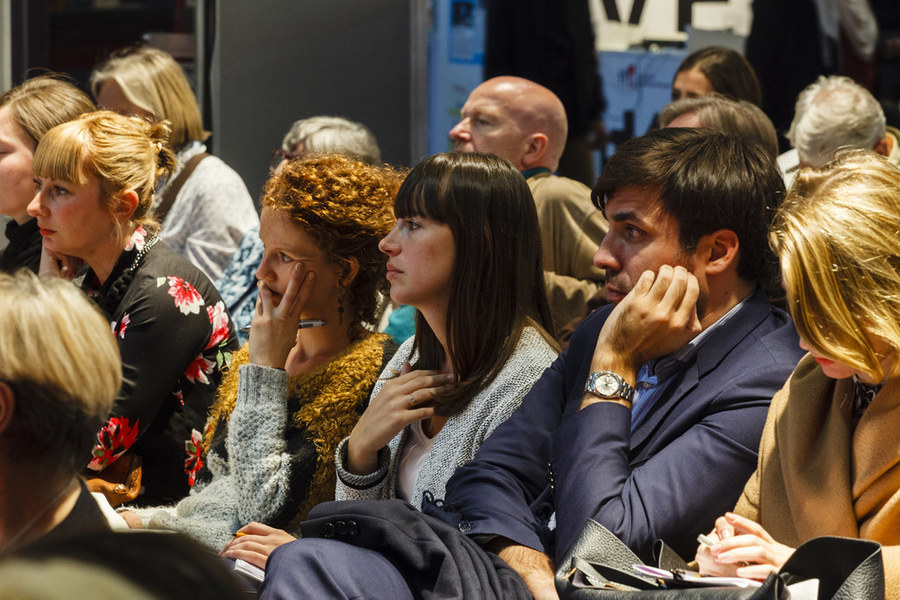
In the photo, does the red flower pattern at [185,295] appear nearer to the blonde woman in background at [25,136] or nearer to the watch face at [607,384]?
the blonde woman in background at [25,136]

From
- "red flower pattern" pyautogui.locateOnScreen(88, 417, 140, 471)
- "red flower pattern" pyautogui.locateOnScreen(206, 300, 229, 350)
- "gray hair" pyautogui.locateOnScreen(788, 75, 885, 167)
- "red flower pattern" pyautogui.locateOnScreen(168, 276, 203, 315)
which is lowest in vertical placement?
"red flower pattern" pyautogui.locateOnScreen(88, 417, 140, 471)

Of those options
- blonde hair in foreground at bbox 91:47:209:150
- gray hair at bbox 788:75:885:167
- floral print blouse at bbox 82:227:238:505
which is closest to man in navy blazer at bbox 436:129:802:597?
floral print blouse at bbox 82:227:238:505

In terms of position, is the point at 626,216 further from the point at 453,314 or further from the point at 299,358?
the point at 299,358

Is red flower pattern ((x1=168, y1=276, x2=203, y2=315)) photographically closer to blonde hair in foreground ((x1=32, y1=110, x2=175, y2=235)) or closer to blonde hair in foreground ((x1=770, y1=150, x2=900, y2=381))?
blonde hair in foreground ((x1=32, y1=110, x2=175, y2=235))

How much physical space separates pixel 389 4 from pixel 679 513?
4.70 m

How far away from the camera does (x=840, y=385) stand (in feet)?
7.13

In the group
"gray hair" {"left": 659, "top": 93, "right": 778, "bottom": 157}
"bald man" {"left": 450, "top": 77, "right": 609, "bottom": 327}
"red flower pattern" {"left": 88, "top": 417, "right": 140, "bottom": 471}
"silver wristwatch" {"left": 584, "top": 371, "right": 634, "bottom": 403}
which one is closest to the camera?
"silver wristwatch" {"left": 584, "top": 371, "right": 634, "bottom": 403}

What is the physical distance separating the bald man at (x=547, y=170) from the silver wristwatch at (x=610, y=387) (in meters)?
1.65

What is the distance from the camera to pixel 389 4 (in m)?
6.42

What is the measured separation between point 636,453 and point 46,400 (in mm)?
1311

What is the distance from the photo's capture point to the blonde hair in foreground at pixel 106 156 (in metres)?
3.73

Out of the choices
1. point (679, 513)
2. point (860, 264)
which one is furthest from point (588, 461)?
point (860, 264)

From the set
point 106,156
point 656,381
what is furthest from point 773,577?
point 106,156

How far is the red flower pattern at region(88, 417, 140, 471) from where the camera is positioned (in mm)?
3492
